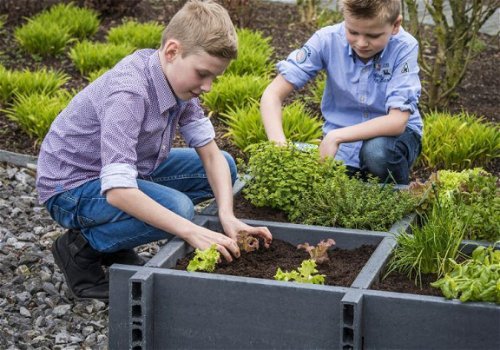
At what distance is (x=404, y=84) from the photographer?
15.4ft

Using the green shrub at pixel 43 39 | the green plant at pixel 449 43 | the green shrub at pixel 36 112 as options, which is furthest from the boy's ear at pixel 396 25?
the green shrub at pixel 43 39

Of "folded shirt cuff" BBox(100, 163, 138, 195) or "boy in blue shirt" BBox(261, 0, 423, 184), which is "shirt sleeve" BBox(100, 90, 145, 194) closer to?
"folded shirt cuff" BBox(100, 163, 138, 195)

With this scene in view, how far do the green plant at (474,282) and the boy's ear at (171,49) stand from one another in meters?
1.31

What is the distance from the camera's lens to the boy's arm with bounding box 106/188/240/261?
3.77m

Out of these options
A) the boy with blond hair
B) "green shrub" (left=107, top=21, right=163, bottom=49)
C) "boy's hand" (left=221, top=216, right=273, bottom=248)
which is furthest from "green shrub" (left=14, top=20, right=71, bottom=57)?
"boy's hand" (left=221, top=216, right=273, bottom=248)

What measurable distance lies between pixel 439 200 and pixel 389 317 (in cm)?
85

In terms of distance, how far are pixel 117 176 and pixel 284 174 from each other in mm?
847

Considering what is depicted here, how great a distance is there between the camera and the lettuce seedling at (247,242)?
3.88 m

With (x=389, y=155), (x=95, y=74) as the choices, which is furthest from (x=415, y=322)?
(x=95, y=74)

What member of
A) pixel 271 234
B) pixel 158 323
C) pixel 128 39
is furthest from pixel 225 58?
pixel 128 39

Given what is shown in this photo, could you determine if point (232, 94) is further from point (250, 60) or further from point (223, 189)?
point (223, 189)

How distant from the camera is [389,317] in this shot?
3371 mm

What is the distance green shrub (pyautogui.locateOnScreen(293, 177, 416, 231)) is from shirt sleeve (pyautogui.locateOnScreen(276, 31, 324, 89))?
79 cm

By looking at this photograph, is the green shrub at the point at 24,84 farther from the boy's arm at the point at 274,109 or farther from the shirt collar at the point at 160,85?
the shirt collar at the point at 160,85
